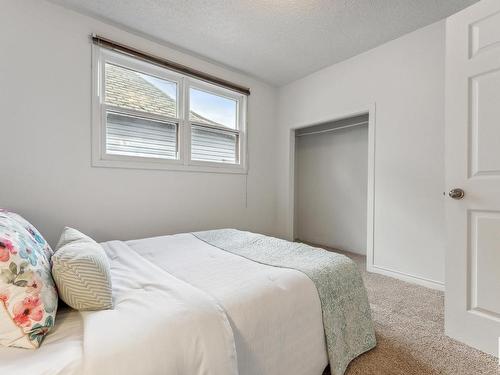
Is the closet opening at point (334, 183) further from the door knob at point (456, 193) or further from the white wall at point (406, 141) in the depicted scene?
the door knob at point (456, 193)

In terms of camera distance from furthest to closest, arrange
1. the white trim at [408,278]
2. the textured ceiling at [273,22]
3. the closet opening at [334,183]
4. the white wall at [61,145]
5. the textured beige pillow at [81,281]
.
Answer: the closet opening at [334,183] → the white trim at [408,278] → the textured ceiling at [273,22] → the white wall at [61,145] → the textured beige pillow at [81,281]

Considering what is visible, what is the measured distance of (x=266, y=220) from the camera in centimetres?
380

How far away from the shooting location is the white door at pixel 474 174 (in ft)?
4.66

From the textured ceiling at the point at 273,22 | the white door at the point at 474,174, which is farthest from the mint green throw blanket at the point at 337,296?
the textured ceiling at the point at 273,22

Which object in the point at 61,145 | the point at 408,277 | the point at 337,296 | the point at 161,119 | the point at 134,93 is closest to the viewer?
the point at 337,296

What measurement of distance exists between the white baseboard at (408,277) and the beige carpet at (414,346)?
23 centimetres

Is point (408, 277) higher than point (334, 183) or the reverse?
the reverse

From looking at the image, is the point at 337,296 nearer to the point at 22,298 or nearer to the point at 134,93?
the point at 22,298

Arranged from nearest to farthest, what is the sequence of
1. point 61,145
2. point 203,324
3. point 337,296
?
point 203,324 → point 337,296 → point 61,145

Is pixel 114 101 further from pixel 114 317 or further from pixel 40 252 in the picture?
pixel 114 317

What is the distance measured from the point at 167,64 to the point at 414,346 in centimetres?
329

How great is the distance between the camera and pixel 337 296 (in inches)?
51.5

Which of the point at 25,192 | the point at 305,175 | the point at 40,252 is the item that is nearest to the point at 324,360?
the point at 40,252

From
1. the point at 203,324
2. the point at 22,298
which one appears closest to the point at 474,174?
the point at 203,324
